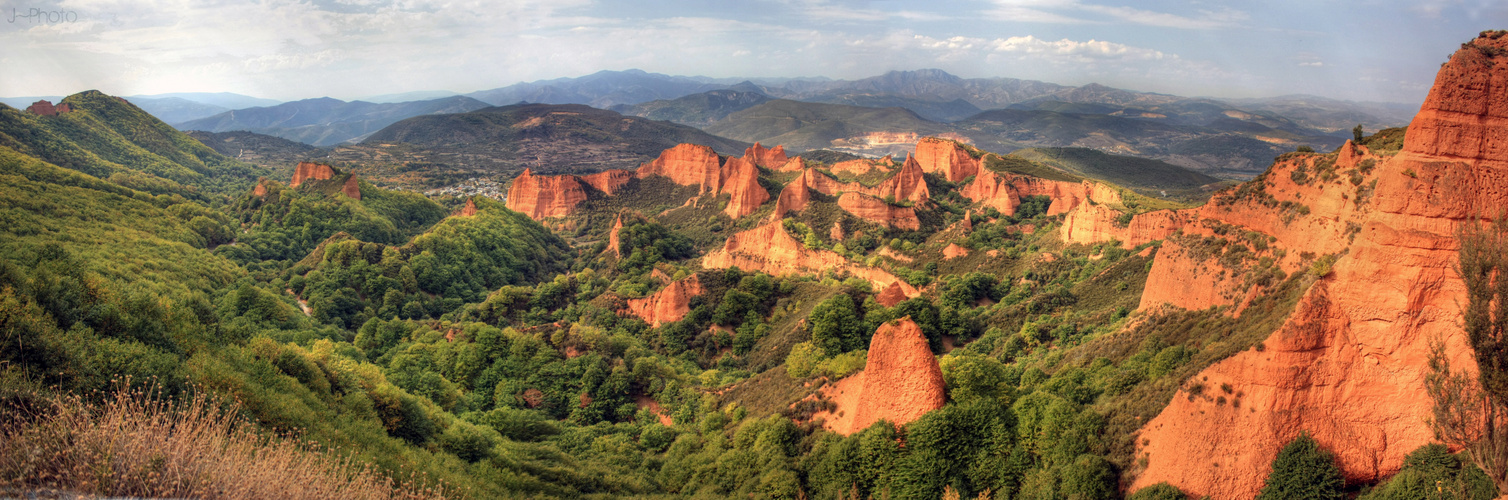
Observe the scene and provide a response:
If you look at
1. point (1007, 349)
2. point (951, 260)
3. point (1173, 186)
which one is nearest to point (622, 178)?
point (951, 260)

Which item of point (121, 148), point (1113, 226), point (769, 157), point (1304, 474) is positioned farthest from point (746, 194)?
point (121, 148)

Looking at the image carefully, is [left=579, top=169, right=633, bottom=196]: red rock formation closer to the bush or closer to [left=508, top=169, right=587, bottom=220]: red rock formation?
[left=508, top=169, right=587, bottom=220]: red rock formation

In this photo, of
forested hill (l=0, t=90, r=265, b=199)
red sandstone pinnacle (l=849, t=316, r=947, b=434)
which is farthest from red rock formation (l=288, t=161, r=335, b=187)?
red sandstone pinnacle (l=849, t=316, r=947, b=434)

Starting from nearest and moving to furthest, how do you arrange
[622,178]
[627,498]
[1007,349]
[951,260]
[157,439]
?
[157,439] → [627,498] → [1007,349] → [951,260] → [622,178]

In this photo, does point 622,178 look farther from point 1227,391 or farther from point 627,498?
point 1227,391

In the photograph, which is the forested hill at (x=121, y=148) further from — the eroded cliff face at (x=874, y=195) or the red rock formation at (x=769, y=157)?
the red rock formation at (x=769, y=157)

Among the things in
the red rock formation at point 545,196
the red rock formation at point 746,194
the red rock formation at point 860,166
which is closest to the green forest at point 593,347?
the red rock formation at point 746,194
